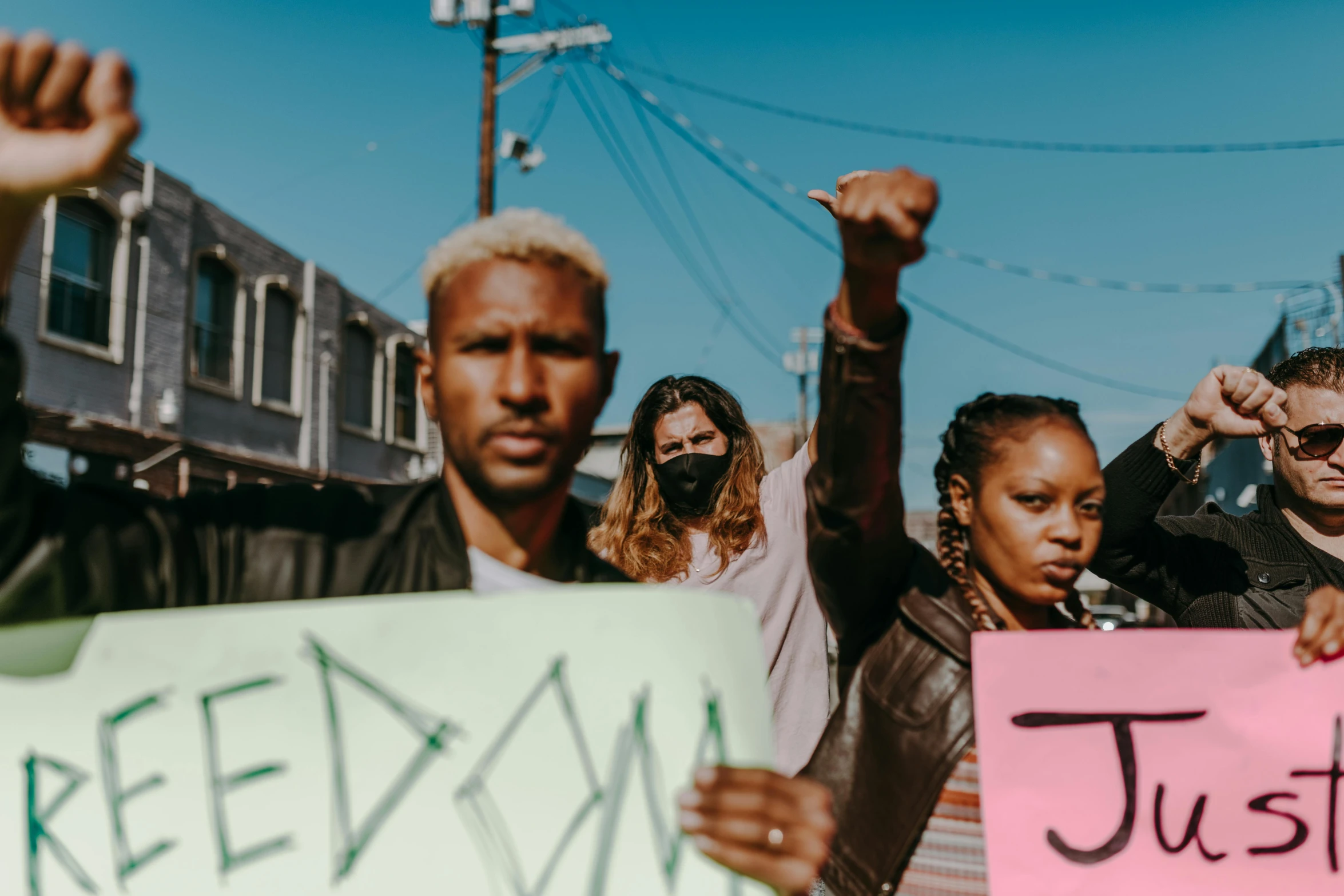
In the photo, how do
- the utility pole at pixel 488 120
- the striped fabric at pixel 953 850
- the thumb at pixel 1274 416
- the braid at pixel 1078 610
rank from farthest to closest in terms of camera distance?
the utility pole at pixel 488 120
the thumb at pixel 1274 416
the braid at pixel 1078 610
the striped fabric at pixel 953 850

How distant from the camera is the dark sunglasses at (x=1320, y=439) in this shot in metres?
2.25

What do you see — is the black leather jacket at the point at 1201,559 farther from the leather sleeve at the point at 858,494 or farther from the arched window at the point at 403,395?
the arched window at the point at 403,395

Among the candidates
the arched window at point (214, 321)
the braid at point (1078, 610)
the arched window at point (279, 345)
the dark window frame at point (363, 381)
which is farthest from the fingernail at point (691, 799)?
the dark window frame at point (363, 381)

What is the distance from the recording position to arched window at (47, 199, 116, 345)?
39.0 feet

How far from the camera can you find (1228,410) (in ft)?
6.40

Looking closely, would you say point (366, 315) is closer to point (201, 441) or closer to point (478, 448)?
point (201, 441)

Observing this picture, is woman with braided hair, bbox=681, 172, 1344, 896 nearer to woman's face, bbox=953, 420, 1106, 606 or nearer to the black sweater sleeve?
woman's face, bbox=953, 420, 1106, 606

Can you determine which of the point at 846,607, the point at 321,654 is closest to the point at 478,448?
the point at 321,654

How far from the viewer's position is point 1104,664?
1.59 metres

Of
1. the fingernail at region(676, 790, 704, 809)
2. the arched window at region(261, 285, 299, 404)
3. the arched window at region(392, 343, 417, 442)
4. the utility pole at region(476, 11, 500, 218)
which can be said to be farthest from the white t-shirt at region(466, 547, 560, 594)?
the arched window at region(392, 343, 417, 442)

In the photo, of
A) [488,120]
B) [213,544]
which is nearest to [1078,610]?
[213,544]

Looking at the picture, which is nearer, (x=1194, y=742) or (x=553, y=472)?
(x=553, y=472)

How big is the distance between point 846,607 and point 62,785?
1083 mm

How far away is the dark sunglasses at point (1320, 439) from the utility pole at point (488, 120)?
9.43m
